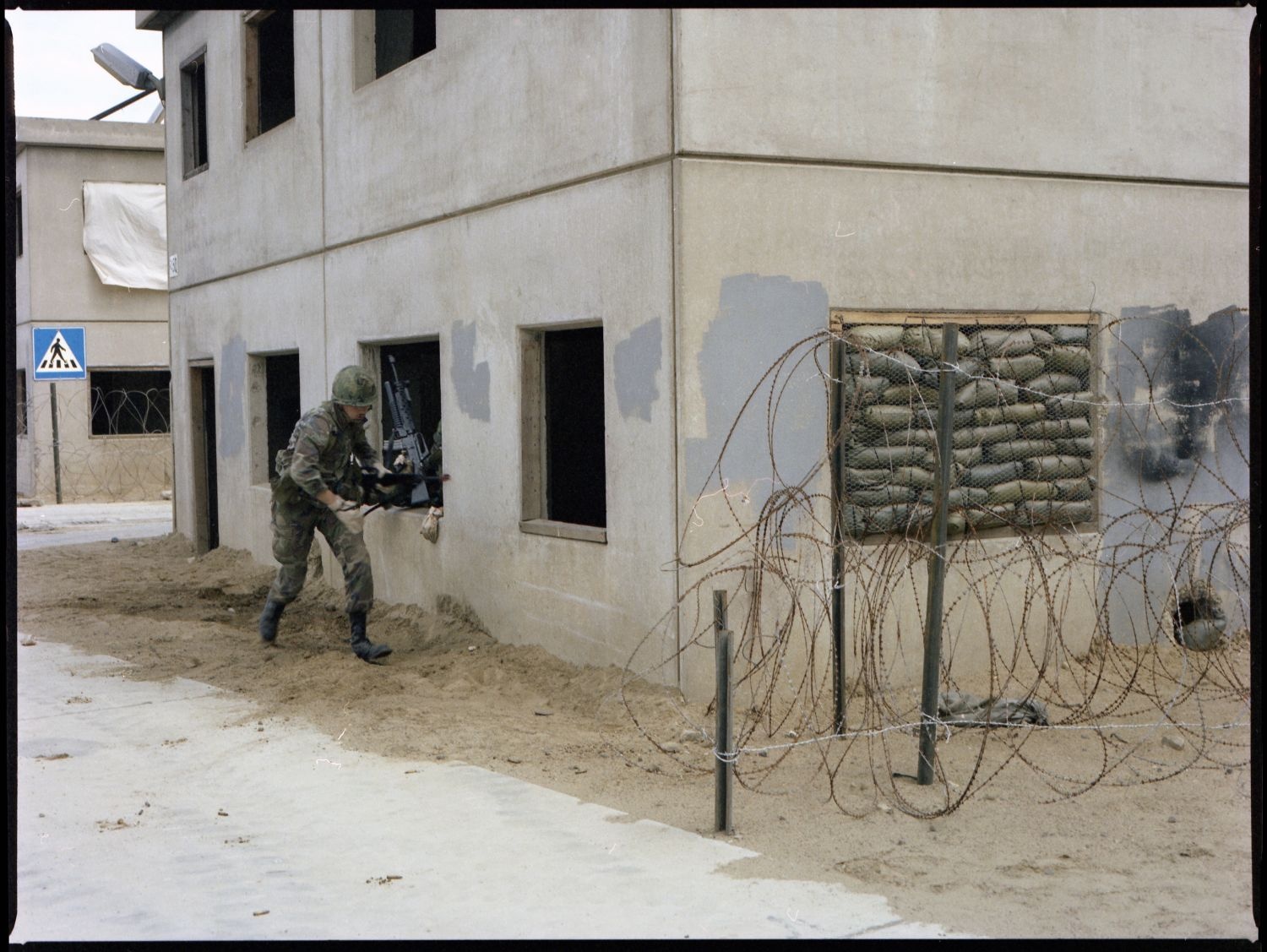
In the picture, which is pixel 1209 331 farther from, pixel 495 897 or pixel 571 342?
pixel 495 897

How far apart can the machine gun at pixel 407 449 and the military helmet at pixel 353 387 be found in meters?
0.87

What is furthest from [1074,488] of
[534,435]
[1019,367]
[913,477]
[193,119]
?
[193,119]

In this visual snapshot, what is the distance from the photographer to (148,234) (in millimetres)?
22547

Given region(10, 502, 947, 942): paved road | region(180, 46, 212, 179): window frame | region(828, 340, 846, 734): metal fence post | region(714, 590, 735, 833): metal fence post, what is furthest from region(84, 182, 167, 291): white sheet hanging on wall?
region(714, 590, 735, 833): metal fence post

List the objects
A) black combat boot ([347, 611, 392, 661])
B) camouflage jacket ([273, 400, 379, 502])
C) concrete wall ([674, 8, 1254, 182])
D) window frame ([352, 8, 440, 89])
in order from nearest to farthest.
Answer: concrete wall ([674, 8, 1254, 182]), black combat boot ([347, 611, 392, 661]), camouflage jacket ([273, 400, 379, 502]), window frame ([352, 8, 440, 89])

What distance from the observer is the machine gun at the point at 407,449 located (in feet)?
32.2

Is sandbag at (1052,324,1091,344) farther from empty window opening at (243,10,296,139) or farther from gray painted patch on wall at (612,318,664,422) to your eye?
empty window opening at (243,10,296,139)

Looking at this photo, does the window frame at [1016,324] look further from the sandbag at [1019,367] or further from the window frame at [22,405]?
the window frame at [22,405]

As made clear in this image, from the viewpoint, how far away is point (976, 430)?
25.1 ft

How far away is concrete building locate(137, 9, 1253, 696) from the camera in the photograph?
6965 millimetres

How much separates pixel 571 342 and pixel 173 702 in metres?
3.22

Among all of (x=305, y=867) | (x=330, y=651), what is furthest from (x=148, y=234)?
(x=305, y=867)

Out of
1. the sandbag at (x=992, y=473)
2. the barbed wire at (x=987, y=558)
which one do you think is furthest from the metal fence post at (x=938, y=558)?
the sandbag at (x=992, y=473)

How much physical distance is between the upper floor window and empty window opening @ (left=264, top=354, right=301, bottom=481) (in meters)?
3.23
